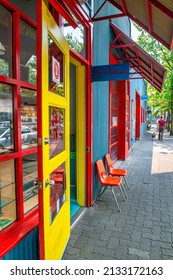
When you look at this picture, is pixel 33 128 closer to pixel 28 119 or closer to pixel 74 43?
pixel 28 119

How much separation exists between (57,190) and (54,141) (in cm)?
53

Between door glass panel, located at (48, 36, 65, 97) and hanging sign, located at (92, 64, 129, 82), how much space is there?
1282mm

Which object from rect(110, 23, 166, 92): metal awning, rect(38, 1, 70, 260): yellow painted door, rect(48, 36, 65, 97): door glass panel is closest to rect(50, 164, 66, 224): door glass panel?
rect(38, 1, 70, 260): yellow painted door

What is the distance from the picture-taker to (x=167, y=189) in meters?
4.89

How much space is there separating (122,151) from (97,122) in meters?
3.89

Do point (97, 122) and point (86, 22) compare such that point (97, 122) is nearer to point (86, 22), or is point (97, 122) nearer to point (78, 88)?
point (78, 88)

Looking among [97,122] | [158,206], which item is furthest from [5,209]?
[158,206]

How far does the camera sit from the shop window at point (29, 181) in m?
2.34

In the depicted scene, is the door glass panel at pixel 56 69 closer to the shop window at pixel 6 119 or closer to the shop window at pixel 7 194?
the shop window at pixel 6 119

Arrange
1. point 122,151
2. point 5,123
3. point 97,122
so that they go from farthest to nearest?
point 122,151
point 97,122
point 5,123

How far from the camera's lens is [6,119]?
2.01 metres

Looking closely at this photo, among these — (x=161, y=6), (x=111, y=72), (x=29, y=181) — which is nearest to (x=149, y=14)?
(x=161, y=6)

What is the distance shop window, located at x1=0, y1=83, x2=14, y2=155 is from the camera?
1.95 metres

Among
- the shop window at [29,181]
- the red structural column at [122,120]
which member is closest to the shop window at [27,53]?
the shop window at [29,181]
